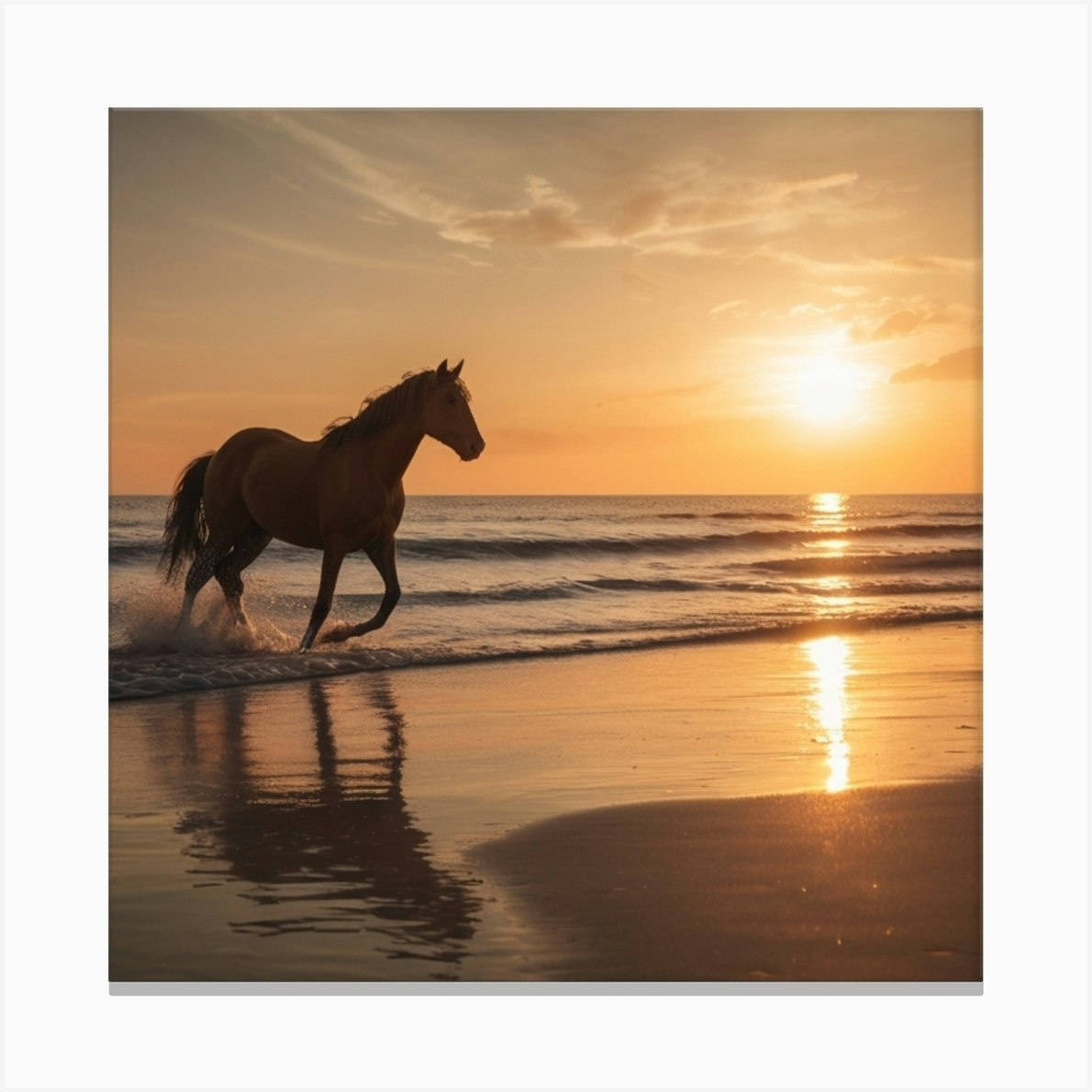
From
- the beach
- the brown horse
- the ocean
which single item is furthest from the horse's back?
the beach

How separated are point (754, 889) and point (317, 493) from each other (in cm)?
350

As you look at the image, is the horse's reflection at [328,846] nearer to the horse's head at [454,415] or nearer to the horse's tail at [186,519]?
the horse's head at [454,415]

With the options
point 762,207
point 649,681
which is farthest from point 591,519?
point 762,207

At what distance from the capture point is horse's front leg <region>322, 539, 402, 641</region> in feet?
20.7

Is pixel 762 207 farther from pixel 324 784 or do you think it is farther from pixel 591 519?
pixel 591 519

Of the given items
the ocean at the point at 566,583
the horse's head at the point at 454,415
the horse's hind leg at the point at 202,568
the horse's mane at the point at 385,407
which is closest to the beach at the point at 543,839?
the ocean at the point at 566,583

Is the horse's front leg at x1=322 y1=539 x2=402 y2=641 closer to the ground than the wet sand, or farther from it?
farther from it

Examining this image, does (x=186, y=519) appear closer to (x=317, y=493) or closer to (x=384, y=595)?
(x=317, y=493)

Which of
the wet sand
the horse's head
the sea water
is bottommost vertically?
the wet sand

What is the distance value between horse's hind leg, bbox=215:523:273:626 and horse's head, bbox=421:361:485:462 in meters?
1.29

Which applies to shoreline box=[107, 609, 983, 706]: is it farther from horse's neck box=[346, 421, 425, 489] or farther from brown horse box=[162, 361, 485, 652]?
horse's neck box=[346, 421, 425, 489]

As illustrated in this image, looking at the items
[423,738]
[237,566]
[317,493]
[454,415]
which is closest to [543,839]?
[423,738]

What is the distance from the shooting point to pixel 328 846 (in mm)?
3678

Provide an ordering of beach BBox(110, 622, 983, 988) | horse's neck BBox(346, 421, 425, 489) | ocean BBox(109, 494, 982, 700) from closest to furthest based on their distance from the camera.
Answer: beach BBox(110, 622, 983, 988) → horse's neck BBox(346, 421, 425, 489) → ocean BBox(109, 494, 982, 700)
